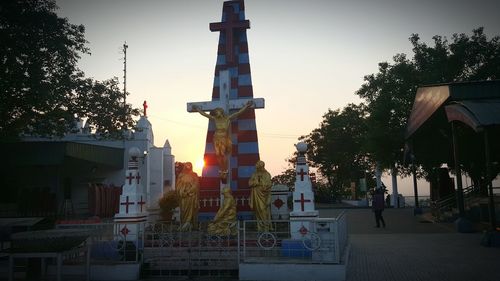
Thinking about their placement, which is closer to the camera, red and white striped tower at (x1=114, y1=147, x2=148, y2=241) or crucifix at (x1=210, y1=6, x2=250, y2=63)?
red and white striped tower at (x1=114, y1=147, x2=148, y2=241)

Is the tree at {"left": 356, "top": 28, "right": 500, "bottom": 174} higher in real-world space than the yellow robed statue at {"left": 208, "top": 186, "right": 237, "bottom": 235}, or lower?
higher

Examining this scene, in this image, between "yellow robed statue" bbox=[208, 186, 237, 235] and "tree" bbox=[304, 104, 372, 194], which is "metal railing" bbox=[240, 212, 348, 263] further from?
"tree" bbox=[304, 104, 372, 194]

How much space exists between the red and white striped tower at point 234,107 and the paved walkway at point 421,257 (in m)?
3.70

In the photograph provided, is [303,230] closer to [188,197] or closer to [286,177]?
[188,197]

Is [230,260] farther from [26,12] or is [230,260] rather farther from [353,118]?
[353,118]

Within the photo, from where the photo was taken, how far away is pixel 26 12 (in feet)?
40.1

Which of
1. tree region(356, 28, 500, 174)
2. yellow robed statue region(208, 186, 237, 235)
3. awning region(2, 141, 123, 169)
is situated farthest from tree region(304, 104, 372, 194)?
yellow robed statue region(208, 186, 237, 235)

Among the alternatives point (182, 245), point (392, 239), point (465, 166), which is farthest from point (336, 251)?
point (465, 166)

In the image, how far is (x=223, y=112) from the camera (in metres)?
11.6

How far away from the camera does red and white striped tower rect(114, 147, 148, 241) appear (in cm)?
965

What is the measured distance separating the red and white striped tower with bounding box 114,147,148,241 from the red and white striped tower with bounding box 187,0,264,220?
81.8 inches

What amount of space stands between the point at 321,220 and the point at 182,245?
3221mm

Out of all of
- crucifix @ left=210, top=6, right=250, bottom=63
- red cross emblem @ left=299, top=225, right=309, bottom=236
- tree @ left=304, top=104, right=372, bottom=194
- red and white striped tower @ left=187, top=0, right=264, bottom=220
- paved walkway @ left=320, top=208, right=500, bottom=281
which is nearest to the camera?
paved walkway @ left=320, top=208, right=500, bottom=281

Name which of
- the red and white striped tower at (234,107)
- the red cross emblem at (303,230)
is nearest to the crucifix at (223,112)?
the red and white striped tower at (234,107)
